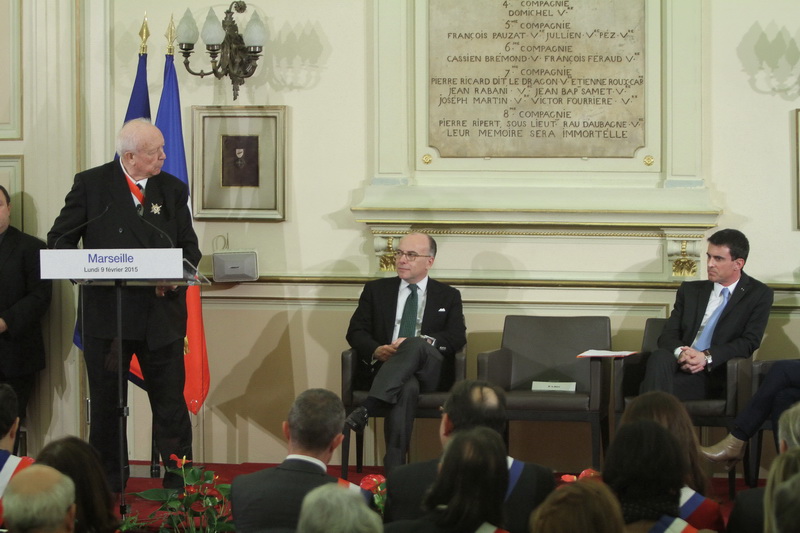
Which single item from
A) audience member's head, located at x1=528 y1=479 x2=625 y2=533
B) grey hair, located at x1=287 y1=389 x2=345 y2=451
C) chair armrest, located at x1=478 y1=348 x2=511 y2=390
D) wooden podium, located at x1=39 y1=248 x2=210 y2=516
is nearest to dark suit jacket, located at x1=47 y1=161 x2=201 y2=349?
wooden podium, located at x1=39 y1=248 x2=210 y2=516

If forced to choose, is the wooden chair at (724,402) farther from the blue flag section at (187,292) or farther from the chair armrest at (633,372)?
the blue flag section at (187,292)

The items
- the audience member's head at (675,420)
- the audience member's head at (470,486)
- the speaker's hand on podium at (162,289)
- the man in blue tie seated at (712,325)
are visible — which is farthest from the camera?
the man in blue tie seated at (712,325)

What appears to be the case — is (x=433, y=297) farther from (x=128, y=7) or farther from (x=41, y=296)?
(x=128, y=7)

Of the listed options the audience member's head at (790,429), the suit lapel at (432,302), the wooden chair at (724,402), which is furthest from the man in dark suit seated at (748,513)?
the suit lapel at (432,302)

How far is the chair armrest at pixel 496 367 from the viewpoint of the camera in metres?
5.29

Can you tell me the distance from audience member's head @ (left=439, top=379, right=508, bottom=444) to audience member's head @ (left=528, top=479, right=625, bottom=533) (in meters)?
0.93

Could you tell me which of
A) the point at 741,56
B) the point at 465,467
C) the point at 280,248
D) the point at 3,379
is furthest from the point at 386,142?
the point at 465,467

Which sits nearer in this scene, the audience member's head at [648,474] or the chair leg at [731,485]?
the audience member's head at [648,474]

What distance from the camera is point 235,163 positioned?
6.14m

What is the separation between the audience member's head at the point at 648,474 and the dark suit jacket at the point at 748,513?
0.18m

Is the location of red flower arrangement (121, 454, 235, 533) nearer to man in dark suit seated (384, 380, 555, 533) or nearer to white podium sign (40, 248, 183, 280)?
white podium sign (40, 248, 183, 280)

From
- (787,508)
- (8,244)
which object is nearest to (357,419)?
(8,244)

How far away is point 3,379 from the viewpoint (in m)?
5.73

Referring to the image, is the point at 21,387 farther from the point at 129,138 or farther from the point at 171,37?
the point at 171,37
